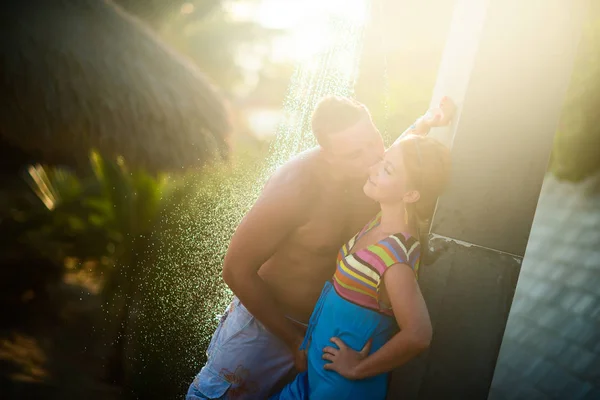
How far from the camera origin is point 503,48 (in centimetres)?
203

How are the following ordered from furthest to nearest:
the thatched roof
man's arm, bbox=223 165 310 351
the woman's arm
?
the thatched roof → man's arm, bbox=223 165 310 351 → the woman's arm

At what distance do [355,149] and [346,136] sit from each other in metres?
0.07

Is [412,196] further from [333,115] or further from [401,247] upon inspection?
[333,115]

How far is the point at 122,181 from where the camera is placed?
6.39m

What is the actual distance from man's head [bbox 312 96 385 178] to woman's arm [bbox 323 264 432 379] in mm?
567

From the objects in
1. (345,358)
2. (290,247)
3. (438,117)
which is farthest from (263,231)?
(438,117)

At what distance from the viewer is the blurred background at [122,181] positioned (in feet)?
16.4

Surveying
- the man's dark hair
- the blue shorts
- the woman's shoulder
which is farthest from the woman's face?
the blue shorts

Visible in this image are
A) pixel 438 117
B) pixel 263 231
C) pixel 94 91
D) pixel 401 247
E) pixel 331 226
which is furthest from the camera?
pixel 94 91

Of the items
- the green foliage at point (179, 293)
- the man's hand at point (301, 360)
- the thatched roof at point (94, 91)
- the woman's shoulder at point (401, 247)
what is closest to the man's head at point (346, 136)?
the woman's shoulder at point (401, 247)

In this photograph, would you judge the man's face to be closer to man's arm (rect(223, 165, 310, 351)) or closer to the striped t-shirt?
man's arm (rect(223, 165, 310, 351))

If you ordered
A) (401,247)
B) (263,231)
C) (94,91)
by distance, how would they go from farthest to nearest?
(94,91) → (263,231) → (401,247)

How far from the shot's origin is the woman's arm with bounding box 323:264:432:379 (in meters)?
1.61

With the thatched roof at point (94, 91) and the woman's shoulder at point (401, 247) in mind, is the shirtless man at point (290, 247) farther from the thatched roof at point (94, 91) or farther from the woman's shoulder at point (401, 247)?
the thatched roof at point (94, 91)
